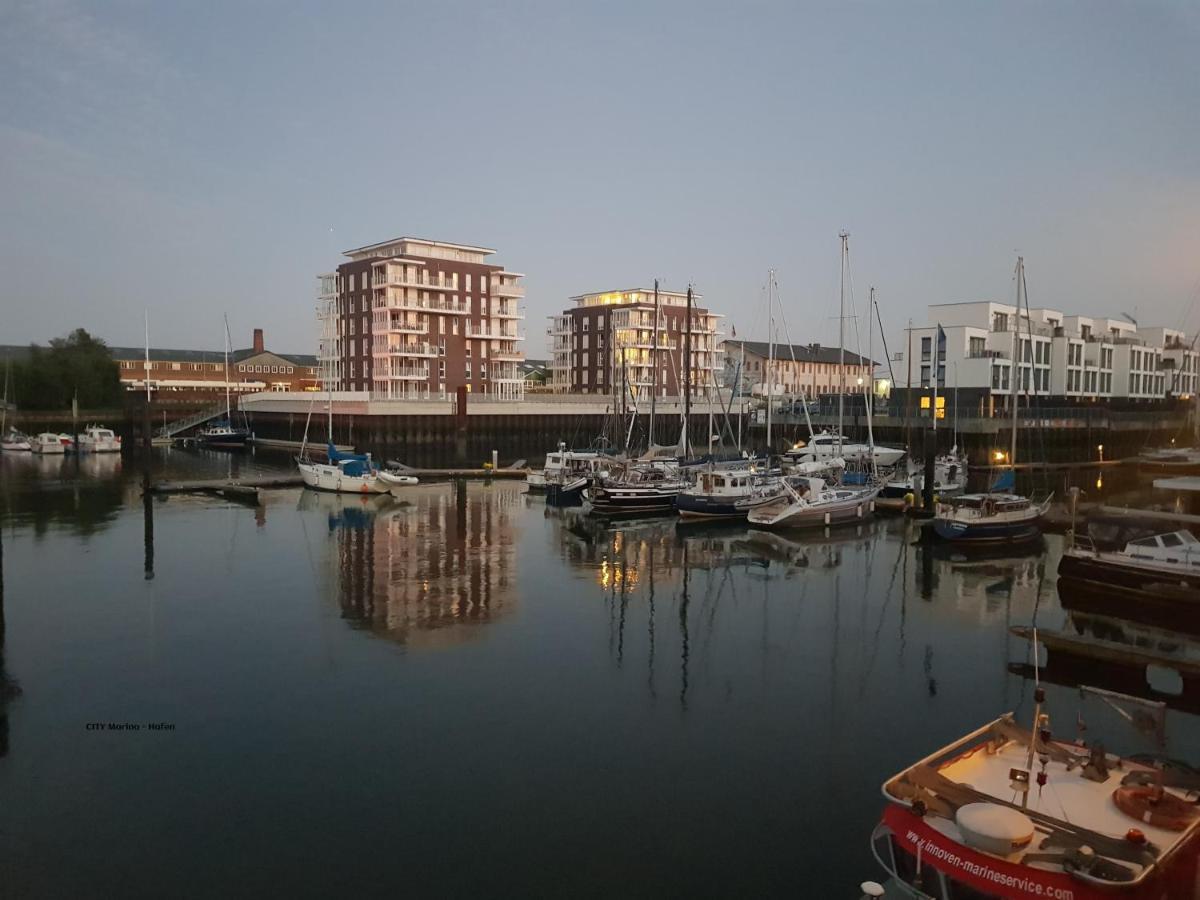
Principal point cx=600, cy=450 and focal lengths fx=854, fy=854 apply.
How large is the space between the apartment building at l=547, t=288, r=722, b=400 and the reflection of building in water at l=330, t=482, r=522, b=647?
61.4 meters

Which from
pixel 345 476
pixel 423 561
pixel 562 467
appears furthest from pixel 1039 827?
pixel 345 476

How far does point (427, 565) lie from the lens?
27.5 meters

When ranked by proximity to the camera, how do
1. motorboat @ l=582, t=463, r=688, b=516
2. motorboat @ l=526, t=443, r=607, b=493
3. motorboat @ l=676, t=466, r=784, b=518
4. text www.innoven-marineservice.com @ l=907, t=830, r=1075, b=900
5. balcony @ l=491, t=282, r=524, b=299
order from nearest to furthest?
text www.innoven-marineservice.com @ l=907, t=830, r=1075, b=900 < motorboat @ l=676, t=466, r=784, b=518 < motorboat @ l=582, t=463, r=688, b=516 < motorboat @ l=526, t=443, r=607, b=493 < balcony @ l=491, t=282, r=524, b=299

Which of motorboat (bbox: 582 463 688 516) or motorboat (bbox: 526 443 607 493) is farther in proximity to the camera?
motorboat (bbox: 526 443 607 493)

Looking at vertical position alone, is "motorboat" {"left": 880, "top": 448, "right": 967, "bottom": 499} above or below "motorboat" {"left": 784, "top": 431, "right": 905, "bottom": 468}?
below

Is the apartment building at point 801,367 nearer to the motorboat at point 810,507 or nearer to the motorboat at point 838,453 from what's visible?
the motorboat at point 838,453

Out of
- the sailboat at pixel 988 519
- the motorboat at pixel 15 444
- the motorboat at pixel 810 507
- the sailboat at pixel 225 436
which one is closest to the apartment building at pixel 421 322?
the sailboat at pixel 225 436

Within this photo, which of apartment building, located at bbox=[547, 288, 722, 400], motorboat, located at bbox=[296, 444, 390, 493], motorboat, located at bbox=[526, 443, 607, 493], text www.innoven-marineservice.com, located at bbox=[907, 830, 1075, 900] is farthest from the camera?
apartment building, located at bbox=[547, 288, 722, 400]

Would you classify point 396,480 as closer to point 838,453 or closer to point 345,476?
point 345,476

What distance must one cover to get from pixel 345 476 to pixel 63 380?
6133 cm

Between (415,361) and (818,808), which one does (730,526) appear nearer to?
(818,808)

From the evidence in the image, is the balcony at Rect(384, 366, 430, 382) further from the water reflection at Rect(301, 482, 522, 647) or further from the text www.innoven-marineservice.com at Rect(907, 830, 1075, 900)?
the text www.innoven-marineservice.com at Rect(907, 830, 1075, 900)

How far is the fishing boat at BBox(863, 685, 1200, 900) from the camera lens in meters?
7.37

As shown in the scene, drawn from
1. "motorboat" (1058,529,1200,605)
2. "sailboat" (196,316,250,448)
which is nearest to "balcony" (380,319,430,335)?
"sailboat" (196,316,250,448)
